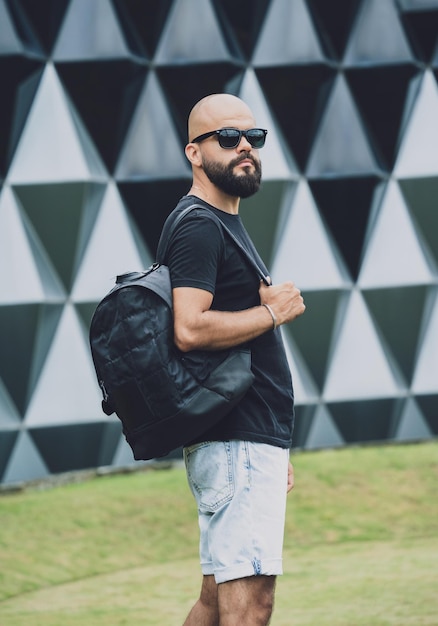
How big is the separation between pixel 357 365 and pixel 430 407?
0.90 meters

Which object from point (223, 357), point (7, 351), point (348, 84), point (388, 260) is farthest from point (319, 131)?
point (223, 357)

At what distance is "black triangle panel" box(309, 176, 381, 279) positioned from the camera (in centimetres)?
1244

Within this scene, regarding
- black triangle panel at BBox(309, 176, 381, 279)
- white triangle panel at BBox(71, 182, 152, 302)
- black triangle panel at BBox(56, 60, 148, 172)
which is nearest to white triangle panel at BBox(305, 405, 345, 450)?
black triangle panel at BBox(309, 176, 381, 279)

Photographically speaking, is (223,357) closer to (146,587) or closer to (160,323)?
(160,323)

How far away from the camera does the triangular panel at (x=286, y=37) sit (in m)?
12.2

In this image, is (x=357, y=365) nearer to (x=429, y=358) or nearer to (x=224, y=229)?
(x=429, y=358)

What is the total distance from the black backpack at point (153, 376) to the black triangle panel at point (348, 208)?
8534 millimetres

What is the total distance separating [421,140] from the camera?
1262 centimetres

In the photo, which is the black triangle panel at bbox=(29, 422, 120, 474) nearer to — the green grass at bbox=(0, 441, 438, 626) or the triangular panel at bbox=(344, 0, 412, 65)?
the green grass at bbox=(0, 441, 438, 626)

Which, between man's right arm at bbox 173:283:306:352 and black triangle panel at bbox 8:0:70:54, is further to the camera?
black triangle panel at bbox 8:0:70:54

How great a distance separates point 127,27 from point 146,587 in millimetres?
6024

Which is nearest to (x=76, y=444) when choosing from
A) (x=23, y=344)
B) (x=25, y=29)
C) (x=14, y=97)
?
(x=23, y=344)

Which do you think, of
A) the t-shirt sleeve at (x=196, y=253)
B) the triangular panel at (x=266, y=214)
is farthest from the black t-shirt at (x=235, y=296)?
the triangular panel at (x=266, y=214)

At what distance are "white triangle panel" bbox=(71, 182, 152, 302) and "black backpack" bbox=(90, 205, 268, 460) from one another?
7.55 m
